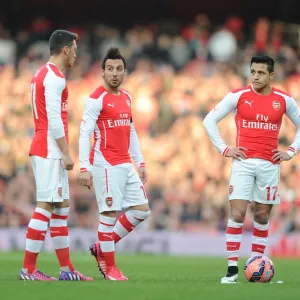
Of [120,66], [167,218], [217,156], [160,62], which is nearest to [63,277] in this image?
[120,66]

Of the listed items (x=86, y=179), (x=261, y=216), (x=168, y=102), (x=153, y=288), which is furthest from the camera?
(x=168, y=102)

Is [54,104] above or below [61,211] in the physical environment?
above

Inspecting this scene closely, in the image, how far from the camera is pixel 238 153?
9.07 m

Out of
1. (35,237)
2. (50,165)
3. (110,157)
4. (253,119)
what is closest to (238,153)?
(253,119)

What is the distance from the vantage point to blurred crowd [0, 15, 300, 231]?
17641 mm

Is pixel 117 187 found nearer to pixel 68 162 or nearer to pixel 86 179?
pixel 86 179

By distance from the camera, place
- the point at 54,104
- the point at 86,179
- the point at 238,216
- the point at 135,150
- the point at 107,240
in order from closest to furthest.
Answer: the point at 54,104, the point at 86,179, the point at 238,216, the point at 107,240, the point at 135,150

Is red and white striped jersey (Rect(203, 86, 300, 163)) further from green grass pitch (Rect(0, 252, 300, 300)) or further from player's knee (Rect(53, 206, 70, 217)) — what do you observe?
player's knee (Rect(53, 206, 70, 217))

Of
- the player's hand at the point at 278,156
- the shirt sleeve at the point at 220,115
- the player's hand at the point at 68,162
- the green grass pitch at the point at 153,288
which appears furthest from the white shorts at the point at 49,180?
the player's hand at the point at 278,156

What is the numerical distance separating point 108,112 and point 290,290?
98.1 inches

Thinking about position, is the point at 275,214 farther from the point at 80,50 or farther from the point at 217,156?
the point at 80,50

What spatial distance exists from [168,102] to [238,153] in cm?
1106

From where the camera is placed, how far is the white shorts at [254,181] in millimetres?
9000

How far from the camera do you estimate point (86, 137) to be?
8.94 meters
